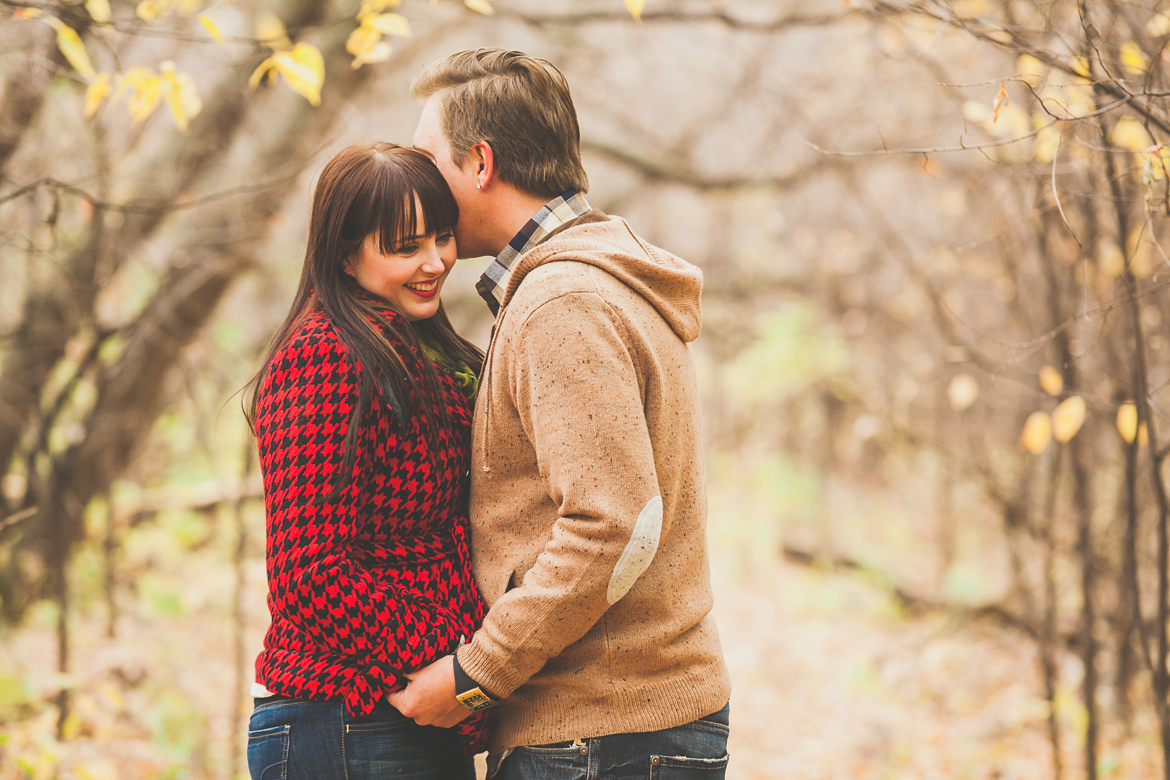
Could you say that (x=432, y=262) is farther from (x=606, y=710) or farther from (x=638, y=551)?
(x=606, y=710)

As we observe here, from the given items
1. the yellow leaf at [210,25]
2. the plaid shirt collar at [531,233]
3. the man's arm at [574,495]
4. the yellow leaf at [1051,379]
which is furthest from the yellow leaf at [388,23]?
the yellow leaf at [1051,379]

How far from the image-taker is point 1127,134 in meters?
2.68

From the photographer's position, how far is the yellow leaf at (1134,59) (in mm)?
2086

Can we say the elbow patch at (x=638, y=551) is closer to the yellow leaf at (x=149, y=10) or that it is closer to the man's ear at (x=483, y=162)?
the man's ear at (x=483, y=162)

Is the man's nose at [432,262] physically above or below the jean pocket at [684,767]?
above

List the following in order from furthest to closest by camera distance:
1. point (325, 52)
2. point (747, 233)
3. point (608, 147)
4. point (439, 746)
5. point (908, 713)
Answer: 1. point (747, 233)
2. point (608, 147)
3. point (908, 713)
4. point (325, 52)
5. point (439, 746)

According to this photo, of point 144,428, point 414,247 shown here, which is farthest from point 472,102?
point 144,428

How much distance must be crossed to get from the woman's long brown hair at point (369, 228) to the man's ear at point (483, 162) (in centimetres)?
7

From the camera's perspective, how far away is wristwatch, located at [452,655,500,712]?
1.35 metres

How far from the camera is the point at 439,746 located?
4.83 ft

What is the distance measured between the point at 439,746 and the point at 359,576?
0.35m

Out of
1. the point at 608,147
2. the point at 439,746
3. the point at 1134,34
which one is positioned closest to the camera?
the point at 439,746

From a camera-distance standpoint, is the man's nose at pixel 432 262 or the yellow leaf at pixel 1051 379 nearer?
the man's nose at pixel 432 262

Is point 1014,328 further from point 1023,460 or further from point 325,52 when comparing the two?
point 325,52
